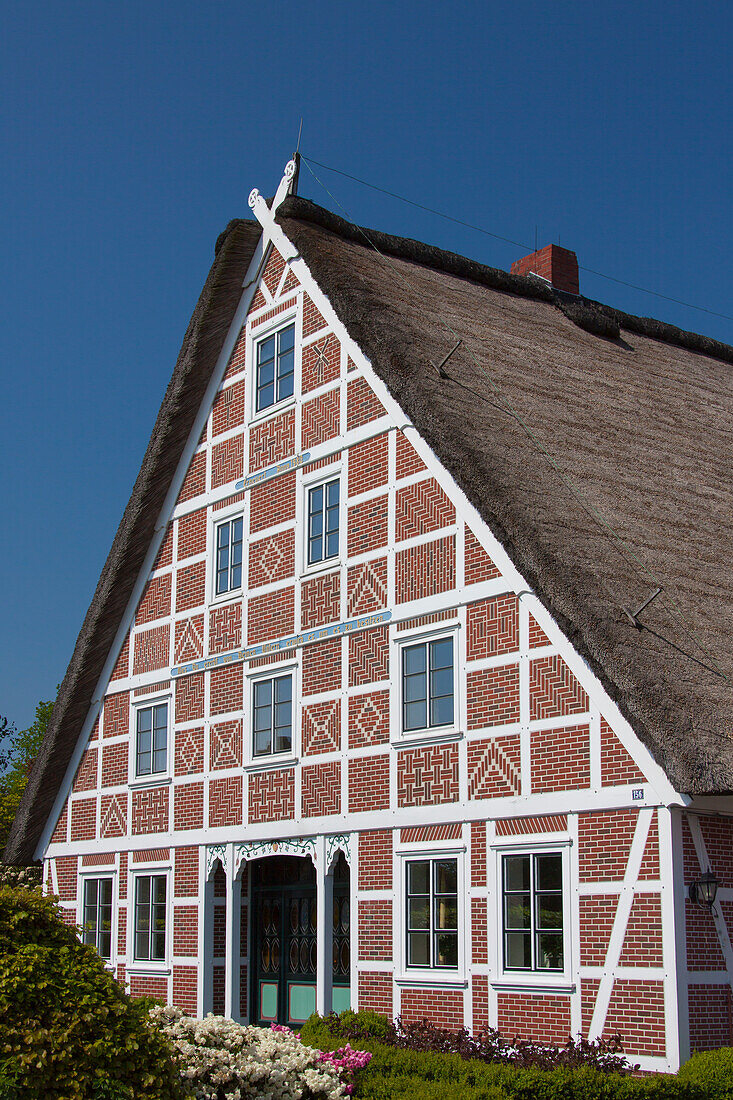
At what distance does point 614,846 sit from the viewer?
37.4ft

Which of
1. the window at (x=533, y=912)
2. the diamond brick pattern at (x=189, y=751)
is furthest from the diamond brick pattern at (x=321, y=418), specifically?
the window at (x=533, y=912)

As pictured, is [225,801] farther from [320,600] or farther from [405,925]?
[405,925]

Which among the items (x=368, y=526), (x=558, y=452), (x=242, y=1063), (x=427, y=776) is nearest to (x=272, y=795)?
(x=427, y=776)

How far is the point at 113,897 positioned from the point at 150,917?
106cm

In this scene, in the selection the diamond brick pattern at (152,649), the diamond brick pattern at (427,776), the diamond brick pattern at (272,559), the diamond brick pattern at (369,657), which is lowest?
the diamond brick pattern at (427,776)

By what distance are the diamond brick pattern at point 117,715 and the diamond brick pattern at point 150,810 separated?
1266mm

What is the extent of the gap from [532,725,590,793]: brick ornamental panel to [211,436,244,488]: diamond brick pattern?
768 cm

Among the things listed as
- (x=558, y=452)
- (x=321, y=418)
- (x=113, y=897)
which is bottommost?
(x=113, y=897)

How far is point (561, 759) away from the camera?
475 inches

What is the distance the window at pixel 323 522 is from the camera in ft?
52.9

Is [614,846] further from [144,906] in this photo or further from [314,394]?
[144,906]

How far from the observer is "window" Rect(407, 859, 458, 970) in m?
13.1

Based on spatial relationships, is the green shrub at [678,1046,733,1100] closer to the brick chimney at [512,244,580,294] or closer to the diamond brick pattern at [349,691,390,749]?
the diamond brick pattern at [349,691,390,749]

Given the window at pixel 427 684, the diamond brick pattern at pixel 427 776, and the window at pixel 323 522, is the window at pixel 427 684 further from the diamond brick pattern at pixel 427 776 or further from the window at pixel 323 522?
the window at pixel 323 522
